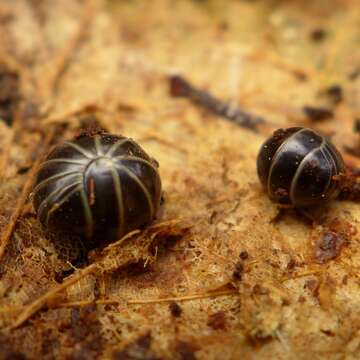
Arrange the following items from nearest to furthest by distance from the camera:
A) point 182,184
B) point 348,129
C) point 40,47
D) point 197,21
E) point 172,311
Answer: point 172,311 < point 182,184 < point 348,129 < point 40,47 < point 197,21

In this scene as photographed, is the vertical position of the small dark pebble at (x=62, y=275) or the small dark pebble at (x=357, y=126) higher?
the small dark pebble at (x=357, y=126)

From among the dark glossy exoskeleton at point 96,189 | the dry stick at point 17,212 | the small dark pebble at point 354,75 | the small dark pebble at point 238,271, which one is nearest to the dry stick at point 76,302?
the small dark pebble at point 238,271

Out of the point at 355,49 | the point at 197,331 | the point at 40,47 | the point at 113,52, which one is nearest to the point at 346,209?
the point at 197,331

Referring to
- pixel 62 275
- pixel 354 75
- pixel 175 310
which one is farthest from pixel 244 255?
pixel 354 75

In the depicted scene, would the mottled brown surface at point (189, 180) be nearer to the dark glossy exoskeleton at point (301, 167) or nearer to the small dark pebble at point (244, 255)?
the small dark pebble at point (244, 255)

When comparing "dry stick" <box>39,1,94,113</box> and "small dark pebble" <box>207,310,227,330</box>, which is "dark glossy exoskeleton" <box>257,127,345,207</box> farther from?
"dry stick" <box>39,1,94,113</box>

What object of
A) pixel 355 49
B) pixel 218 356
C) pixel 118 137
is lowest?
pixel 218 356

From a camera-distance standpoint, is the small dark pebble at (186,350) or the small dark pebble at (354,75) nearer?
the small dark pebble at (186,350)

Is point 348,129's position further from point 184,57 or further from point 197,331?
point 197,331
